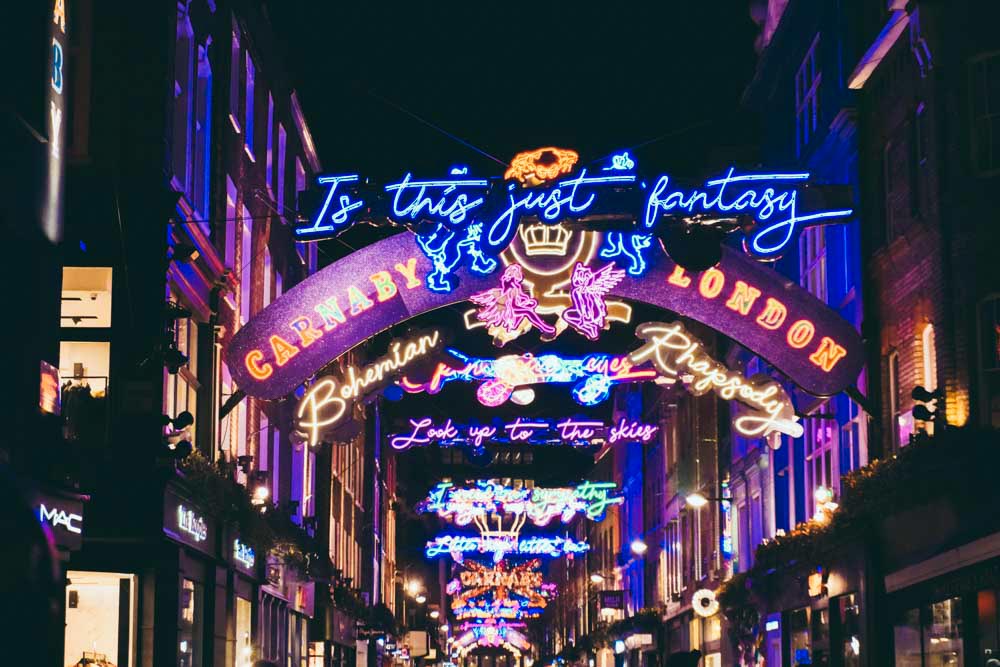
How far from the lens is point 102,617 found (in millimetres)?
22312

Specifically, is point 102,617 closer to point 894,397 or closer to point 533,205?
point 533,205

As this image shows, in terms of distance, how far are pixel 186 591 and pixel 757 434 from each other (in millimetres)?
9598

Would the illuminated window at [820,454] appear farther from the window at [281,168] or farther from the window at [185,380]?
the window at [281,168]

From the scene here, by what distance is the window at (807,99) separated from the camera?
31.3 m

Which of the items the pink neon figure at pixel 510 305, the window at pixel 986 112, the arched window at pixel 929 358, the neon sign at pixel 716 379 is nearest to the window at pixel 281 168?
the pink neon figure at pixel 510 305

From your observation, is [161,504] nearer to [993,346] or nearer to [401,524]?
[993,346]

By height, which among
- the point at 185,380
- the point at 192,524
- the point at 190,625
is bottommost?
the point at 190,625

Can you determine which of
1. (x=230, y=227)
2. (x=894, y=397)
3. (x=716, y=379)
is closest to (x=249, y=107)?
(x=230, y=227)

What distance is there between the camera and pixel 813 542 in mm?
28938

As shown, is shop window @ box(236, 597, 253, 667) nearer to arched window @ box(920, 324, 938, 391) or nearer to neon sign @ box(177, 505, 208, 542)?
neon sign @ box(177, 505, 208, 542)

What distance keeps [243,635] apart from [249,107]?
36.1 ft

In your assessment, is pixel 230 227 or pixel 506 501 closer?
pixel 230 227

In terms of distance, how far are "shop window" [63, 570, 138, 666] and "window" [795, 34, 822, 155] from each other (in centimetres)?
1706

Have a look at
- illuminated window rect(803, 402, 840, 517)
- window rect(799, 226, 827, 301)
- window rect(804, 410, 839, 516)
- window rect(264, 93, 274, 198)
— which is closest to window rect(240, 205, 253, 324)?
window rect(264, 93, 274, 198)
